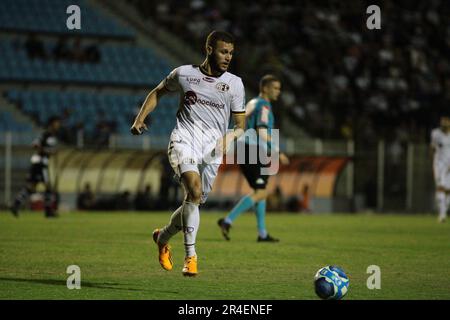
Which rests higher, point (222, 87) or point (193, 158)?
point (222, 87)

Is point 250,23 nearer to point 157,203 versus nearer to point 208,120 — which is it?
point 157,203

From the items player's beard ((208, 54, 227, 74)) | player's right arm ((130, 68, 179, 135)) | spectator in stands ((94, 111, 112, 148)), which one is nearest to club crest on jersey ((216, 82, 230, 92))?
player's beard ((208, 54, 227, 74))

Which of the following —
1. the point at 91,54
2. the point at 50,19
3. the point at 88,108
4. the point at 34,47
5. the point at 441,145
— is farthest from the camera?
the point at 50,19

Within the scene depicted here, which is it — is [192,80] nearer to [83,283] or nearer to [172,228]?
[172,228]

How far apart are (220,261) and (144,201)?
17678mm

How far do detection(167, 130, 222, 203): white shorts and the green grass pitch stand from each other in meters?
1.04

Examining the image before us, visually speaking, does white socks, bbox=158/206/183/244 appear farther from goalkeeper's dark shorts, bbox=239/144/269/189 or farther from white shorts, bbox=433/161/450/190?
white shorts, bbox=433/161/450/190

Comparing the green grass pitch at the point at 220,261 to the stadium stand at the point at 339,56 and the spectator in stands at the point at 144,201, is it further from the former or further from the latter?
the stadium stand at the point at 339,56

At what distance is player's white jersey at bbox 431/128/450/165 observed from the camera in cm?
2581

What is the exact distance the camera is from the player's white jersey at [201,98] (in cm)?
1053

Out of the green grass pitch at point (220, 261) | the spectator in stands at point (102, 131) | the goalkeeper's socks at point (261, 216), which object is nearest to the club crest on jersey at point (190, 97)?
the green grass pitch at point (220, 261)

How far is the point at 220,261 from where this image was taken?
Result: 1250 centimetres

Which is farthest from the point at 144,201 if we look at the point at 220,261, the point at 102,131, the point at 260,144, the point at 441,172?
the point at 220,261
